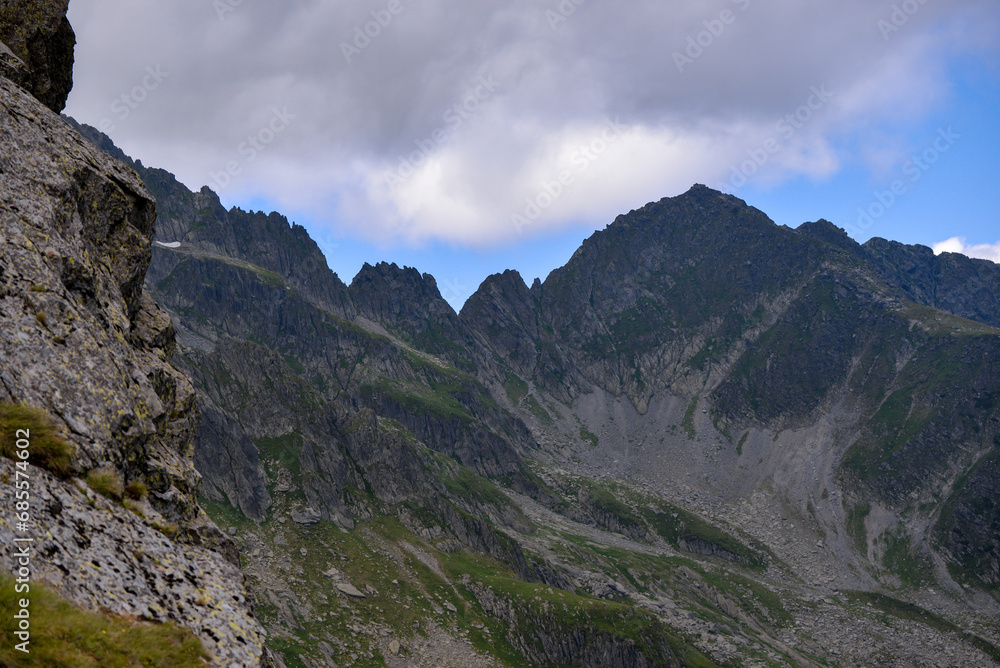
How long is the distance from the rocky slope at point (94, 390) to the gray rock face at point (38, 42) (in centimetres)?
9

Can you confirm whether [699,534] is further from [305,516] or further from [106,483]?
[106,483]

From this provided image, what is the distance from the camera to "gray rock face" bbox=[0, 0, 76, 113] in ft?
92.3

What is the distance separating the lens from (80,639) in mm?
9867

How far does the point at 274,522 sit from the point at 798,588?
14655 centimetres

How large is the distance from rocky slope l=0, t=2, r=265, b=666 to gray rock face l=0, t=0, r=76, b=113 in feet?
0.30

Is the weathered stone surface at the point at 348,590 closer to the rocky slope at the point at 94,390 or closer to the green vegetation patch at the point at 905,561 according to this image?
the rocky slope at the point at 94,390

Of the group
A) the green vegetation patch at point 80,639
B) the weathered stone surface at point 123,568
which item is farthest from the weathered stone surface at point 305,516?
the green vegetation patch at point 80,639

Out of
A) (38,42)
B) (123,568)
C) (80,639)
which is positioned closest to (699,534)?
(123,568)

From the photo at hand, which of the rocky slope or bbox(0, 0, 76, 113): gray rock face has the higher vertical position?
bbox(0, 0, 76, 113): gray rock face

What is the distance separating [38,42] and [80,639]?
3281 centimetres

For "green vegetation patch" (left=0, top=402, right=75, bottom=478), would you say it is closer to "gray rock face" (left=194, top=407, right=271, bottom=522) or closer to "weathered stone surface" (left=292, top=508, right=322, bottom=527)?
"weathered stone surface" (left=292, top=508, right=322, bottom=527)

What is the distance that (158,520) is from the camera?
1644 cm

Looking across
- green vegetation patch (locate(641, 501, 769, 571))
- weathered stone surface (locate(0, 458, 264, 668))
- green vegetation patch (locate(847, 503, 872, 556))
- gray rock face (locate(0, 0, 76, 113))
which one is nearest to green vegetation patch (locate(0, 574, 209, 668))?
weathered stone surface (locate(0, 458, 264, 668))

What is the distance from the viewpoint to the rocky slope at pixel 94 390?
1284 centimetres
